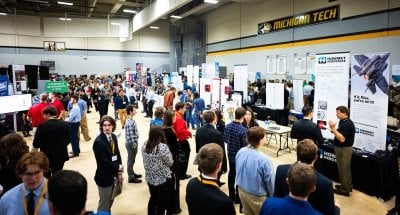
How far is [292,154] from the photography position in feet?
23.1

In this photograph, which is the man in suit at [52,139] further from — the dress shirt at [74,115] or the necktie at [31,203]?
the necktie at [31,203]

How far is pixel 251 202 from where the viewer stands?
2.82 metres

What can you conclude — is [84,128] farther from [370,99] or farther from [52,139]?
[370,99]

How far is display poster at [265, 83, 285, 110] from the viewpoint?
10172 millimetres

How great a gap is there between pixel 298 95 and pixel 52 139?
954 cm

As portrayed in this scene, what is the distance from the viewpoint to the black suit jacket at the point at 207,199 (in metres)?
1.85

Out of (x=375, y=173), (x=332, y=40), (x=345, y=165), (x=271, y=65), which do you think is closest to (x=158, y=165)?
(x=345, y=165)

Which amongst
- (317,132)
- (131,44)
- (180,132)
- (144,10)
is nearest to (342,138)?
(317,132)

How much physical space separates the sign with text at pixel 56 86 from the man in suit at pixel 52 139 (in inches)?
244

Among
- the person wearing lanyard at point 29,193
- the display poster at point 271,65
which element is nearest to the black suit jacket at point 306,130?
the person wearing lanyard at point 29,193

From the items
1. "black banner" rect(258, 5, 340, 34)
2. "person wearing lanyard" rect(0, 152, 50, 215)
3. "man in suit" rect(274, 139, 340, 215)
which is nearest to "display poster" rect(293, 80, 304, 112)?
"black banner" rect(258, 5, 340, 34)

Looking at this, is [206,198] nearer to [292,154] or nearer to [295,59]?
[292,154]

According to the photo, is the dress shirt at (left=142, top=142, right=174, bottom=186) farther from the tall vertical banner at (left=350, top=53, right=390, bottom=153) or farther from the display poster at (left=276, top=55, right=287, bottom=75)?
the display poster at (left=276, top=55, right=287, bottom=75)

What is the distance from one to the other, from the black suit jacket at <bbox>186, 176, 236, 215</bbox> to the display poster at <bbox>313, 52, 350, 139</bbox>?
4.50 m
